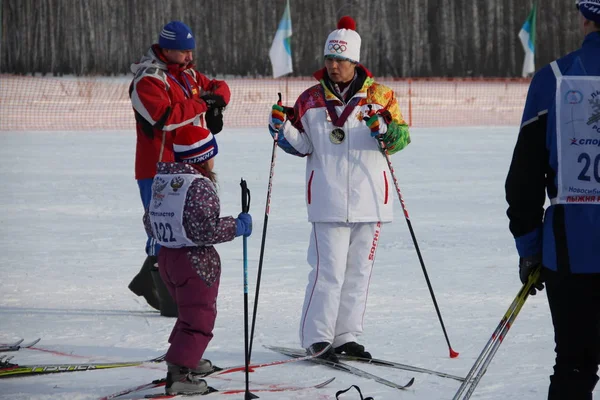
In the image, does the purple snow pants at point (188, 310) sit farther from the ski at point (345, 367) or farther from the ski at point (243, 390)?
the ski at point (345, 367)

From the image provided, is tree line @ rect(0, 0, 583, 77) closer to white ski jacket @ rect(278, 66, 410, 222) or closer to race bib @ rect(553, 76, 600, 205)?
white ski jacket @ rect(278, 66, 410, 222)

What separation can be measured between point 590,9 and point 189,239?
6.29ft

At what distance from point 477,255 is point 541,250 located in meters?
→ 4.25

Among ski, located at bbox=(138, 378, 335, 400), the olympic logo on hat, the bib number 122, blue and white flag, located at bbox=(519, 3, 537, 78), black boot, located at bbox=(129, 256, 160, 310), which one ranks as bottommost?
ski, located at bbox=(138, 378, 335, 400)

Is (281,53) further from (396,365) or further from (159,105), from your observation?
(396,365)

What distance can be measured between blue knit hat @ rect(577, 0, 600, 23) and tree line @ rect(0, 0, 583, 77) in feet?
63.4

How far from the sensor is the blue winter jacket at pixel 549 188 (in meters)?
3.14

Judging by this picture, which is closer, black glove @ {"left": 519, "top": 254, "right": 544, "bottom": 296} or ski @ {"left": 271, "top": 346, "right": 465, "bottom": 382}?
black glove @ {"left": 519, "top": 254, "right": 544, "bottom": 296}

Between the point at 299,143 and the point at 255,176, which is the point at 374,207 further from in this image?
the point at 255,176

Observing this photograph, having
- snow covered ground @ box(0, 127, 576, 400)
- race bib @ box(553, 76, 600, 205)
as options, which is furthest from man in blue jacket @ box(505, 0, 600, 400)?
snow covered ground @ box(0, 127, 576, 400)

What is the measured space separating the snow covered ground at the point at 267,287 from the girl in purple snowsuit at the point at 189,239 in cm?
29

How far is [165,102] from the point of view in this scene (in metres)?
5.60

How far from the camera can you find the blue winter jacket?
10.3ft

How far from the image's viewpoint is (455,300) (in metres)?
6.14
